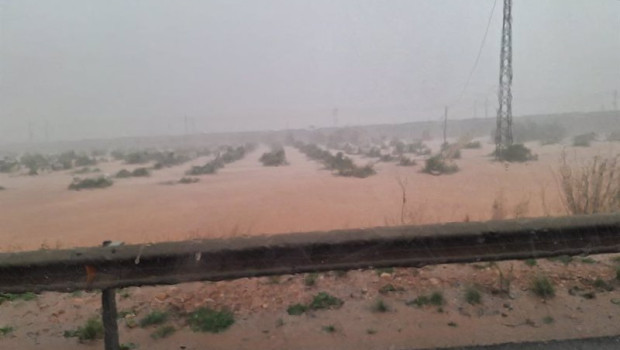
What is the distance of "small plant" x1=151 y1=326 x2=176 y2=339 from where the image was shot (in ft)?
19.0

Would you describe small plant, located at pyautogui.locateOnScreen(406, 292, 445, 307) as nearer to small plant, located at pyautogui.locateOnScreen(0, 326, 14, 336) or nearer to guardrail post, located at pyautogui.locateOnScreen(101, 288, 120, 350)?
guardrail post, located at pyautogui.locateOnScreen(101, 288, 120, 350)

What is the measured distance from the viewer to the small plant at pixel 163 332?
580 cm

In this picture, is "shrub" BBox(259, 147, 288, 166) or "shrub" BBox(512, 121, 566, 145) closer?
"shrub" BBox(259, 147, 288, 166)

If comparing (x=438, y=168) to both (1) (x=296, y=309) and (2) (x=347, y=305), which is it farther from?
(1) (x=296, y=309)

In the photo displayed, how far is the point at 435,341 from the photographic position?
17.6ft

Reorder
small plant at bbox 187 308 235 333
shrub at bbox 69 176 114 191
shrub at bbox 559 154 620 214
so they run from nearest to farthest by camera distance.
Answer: small plant at bbox 187 308 235 333, shrub at bbox 559 154 620 214, shrub at bbox 69 176 114 191

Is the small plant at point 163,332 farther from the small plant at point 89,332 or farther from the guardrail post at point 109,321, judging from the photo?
the guardrail post at point 109,321

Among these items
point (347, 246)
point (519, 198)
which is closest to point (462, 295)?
point (347, 246)

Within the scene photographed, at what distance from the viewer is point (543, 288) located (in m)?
6.63

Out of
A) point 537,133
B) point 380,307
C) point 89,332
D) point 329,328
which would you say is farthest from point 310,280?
point 537,133

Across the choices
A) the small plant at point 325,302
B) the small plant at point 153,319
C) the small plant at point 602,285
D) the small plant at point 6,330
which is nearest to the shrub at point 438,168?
the small plant at point 602,285

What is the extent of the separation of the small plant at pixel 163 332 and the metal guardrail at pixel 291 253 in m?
0.77

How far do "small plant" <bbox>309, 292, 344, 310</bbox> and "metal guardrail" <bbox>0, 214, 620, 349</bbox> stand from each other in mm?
1456

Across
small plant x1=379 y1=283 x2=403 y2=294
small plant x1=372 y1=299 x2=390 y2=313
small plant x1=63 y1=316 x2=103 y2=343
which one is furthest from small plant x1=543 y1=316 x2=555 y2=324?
small plant x1=63 y1=316 x2=103 y2=343
